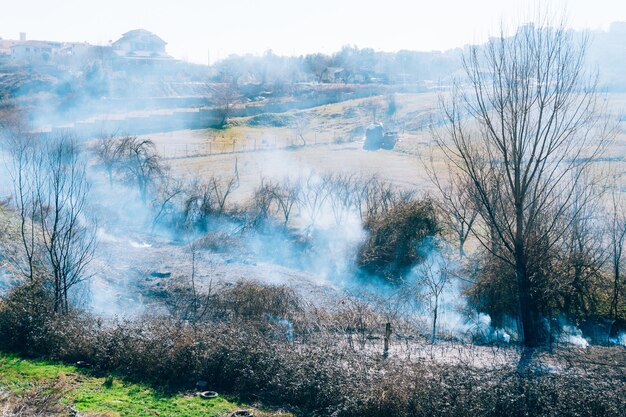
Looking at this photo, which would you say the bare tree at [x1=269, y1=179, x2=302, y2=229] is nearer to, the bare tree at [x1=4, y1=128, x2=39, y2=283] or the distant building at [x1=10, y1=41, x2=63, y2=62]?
the bare tree at [x1=4, y1=128, x2=39, y2=283]

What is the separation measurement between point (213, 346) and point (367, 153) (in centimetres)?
3637

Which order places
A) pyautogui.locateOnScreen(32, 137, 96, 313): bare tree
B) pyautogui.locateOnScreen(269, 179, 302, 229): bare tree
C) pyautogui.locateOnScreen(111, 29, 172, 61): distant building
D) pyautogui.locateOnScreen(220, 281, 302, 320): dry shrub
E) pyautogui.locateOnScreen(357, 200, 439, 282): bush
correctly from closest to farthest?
pyautogui.locateOnScreen(32, 137, 96, 313): bare tree < pyautogui.locateOnScreen(220, 281, 302, 320): dry shrub < pyautogui.locateOnScreen(357, 200, 439, 282): bush < pyautogui.locateOnScreen(269, 179, 302, 229): bare tree < pyautogui.locateOnScreen(111, 29, 172, 61): distant building

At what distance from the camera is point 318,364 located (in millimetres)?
12812

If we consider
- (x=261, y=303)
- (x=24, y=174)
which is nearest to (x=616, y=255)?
(x=261, y=303)

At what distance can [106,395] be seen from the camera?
41.1 feet

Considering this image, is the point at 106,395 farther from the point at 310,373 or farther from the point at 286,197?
the point at 286,197

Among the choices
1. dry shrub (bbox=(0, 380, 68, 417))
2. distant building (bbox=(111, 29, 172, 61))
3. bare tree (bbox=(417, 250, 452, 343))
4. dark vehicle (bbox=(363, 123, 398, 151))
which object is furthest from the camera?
distant building (bbox=(111, 29, 172, 61))

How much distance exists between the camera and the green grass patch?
11.9m

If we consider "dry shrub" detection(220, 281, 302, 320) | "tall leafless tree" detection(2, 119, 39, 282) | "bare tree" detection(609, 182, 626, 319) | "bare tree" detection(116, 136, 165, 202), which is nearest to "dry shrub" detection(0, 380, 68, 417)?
"tall leafless tree" detection(2, 119, 39, 282)

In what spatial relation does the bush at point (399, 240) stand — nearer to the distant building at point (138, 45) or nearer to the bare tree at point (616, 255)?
the bare tree at point (616, 255)

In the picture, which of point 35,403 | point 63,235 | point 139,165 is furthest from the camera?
point 139,165

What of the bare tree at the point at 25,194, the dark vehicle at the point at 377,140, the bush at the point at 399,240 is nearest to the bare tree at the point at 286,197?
the bush at the point at 399,240

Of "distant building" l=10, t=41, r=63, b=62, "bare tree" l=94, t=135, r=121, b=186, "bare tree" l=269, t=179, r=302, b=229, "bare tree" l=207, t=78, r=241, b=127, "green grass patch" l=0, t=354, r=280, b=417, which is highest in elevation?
"distant building" l=10, t=41, r=63, b=62

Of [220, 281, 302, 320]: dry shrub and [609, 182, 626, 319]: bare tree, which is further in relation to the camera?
[609, 182, 626, 319]: bare tree
